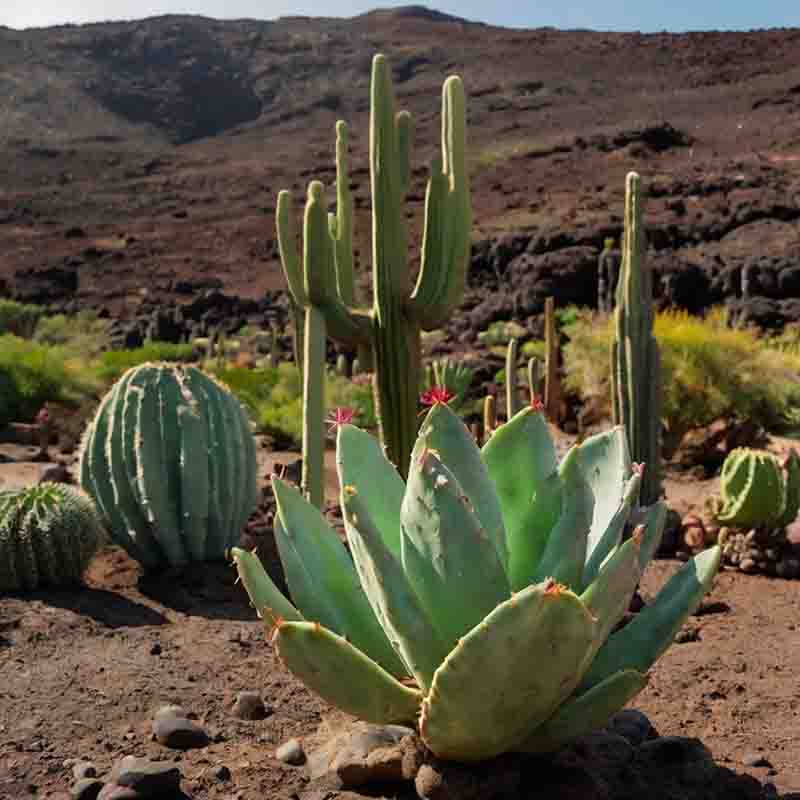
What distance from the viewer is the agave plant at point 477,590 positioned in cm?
202

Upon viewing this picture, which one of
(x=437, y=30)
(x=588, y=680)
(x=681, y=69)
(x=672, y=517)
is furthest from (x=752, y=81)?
(x=588, y=680)

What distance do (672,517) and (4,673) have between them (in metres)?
3.86

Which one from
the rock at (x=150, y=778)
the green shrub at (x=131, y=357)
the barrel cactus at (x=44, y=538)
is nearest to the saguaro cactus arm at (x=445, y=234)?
the barrel cactus at (x=44, y=538)

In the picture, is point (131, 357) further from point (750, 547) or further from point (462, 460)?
point (462, 460)

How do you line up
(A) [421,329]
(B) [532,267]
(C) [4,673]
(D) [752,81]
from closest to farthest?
(C) [4,673] → (A) [421,329] → (B) [532,267] → (D) [752,81]

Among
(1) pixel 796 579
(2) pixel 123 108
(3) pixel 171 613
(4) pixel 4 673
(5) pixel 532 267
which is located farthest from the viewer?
(2) pixel 123 108

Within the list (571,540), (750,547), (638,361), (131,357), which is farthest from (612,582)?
(131,357)

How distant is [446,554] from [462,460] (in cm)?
26

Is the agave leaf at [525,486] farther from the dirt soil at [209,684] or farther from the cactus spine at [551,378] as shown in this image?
the cactus spine at [551,378]

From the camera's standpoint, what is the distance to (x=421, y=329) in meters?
5.87

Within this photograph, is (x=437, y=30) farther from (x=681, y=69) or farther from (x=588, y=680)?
(x=588, y=680)

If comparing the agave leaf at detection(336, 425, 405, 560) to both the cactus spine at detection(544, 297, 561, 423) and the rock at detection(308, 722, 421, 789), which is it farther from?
the cactus spine at detection(544, 297, 561, 423)

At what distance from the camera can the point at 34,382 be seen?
11.9 m

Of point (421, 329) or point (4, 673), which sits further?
point (421, 329)
